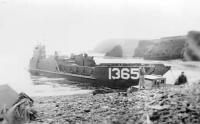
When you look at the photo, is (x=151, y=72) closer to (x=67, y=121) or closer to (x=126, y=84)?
(x=126, y=84)

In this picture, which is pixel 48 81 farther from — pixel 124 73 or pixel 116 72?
pixel 124 73

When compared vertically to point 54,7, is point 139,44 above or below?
below

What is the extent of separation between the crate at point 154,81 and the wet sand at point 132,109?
0.57 meters

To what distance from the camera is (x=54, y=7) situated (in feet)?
17.9

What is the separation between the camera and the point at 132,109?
13.6ft

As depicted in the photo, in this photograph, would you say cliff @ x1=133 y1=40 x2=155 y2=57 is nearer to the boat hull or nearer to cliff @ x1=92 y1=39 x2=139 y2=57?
cliff @ x1=92 y1=39 x2=139 y2=57

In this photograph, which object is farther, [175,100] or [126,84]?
[126,84]

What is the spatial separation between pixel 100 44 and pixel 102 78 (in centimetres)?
92

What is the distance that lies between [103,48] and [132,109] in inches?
114

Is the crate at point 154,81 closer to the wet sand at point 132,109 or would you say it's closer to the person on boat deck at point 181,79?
the person on boat deck at point 181,79

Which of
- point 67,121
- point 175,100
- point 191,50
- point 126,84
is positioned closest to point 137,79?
point 126,84

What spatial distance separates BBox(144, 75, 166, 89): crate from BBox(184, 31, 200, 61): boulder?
739 mm

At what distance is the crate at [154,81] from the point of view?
5.35 m

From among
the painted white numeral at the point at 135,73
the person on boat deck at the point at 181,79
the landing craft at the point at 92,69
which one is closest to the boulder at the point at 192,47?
the person on boat deck at the point at 181,79
